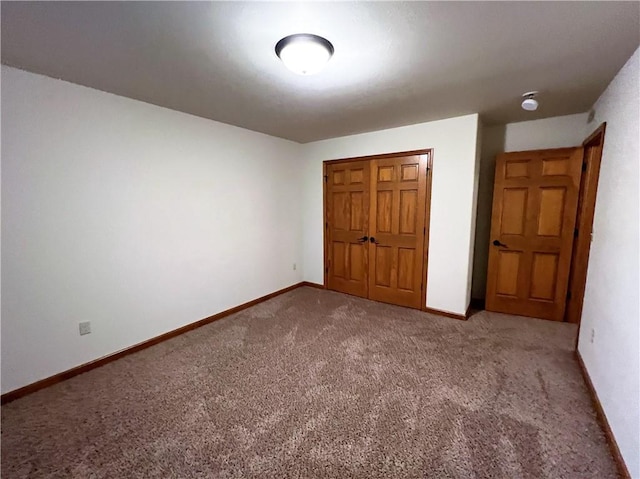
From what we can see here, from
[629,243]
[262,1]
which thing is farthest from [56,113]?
[629,243]

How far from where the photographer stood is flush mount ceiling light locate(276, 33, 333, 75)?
1.58 meters

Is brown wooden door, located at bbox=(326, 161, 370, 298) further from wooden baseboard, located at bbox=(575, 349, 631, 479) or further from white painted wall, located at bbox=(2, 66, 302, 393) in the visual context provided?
wooden baseboard, located at bbox=(575, 349, 631, 479)

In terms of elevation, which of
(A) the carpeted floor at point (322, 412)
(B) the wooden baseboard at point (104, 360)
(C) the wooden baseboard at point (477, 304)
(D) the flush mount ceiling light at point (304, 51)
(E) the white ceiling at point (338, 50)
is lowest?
(A) the carpeted floor at point (322, 412)

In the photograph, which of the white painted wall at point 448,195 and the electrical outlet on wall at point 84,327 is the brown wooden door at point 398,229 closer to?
the white painted wall at point 448,195

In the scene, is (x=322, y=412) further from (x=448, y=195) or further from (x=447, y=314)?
(x=448, y=195)

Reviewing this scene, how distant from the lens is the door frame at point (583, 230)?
283 centimetres

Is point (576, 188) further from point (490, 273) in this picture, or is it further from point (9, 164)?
point (9, 164)

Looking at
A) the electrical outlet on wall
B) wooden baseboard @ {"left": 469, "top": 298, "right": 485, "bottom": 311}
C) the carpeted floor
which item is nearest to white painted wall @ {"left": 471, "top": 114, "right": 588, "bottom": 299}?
wooden baseboard @ {"left": 469, "top": 298, "right": 485, "bottom": 311}

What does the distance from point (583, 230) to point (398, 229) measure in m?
1.99

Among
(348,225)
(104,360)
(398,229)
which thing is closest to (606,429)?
(398,229)

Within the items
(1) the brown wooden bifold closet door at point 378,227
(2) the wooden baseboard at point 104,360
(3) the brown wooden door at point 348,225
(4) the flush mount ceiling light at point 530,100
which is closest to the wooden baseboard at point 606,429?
(1) the brown wooden bifold closet door at point 378,227

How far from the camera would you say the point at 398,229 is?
371cm

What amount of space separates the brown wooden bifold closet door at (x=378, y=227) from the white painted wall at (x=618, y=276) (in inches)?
62.5

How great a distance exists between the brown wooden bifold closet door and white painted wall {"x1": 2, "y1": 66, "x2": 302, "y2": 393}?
4.38 ft
